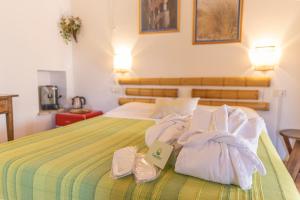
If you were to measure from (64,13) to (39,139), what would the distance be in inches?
98.6

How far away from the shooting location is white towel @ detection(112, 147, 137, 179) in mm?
1067

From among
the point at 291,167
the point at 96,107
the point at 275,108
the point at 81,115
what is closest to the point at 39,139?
the point at 81,115

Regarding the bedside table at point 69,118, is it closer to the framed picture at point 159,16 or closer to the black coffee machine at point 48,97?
the black coffee machine at point 48,97

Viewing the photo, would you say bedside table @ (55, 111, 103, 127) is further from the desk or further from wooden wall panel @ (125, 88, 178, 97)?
the desk

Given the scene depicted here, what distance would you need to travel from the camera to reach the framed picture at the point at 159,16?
3.01 meters

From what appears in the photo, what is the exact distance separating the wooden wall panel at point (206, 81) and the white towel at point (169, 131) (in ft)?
4.97

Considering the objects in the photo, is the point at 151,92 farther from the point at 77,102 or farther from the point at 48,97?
the point at 48,97

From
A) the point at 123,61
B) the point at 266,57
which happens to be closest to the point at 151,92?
the point at 123,61

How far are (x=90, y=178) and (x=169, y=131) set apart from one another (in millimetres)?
554

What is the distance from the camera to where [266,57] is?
2.62 metres

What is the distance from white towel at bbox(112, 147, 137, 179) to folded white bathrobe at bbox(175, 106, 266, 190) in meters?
0.25

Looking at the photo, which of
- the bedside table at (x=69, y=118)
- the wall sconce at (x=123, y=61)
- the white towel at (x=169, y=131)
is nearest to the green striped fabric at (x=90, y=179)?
the white towel at (x=169, y=131)

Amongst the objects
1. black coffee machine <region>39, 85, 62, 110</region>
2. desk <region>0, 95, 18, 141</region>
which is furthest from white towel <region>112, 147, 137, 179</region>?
black coffee machine <region>39, 85, 62, 110</region>

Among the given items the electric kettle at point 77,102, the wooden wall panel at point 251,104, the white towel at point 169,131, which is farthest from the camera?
the electric kettle at point 77,102
